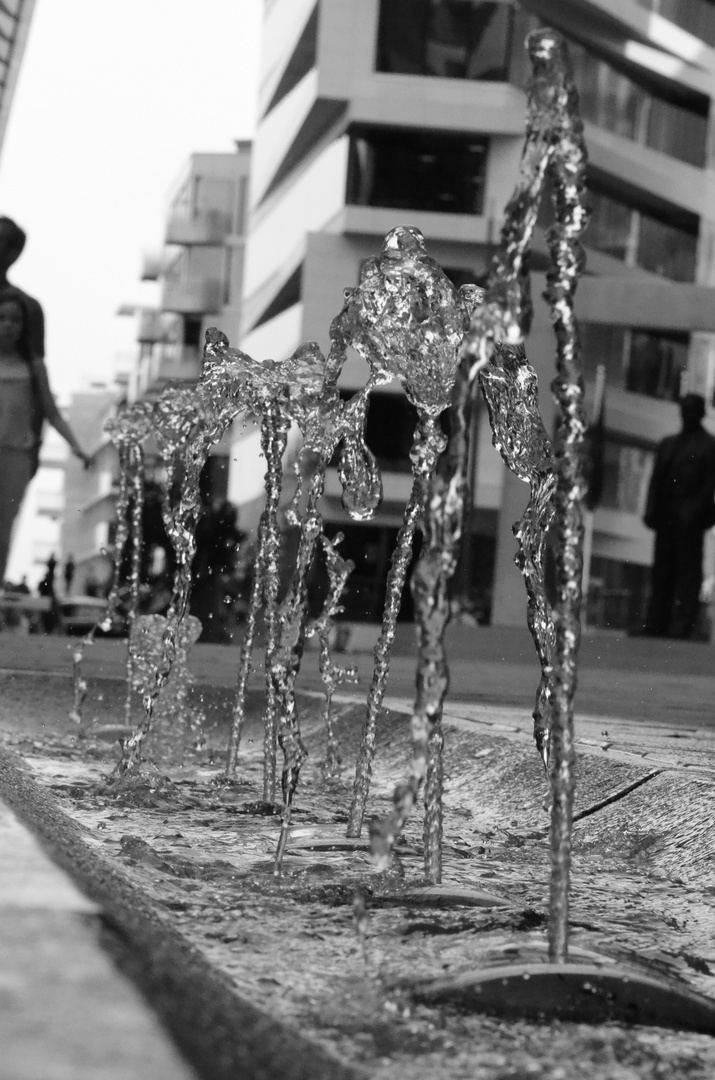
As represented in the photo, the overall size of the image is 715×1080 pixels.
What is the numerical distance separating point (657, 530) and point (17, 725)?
826cm

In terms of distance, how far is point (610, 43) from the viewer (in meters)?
32.5

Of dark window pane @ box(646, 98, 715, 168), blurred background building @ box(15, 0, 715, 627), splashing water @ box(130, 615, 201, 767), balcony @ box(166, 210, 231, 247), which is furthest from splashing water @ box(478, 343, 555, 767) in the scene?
balcony @ box(166, 210, 231, 247)

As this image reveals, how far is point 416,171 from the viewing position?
31.6m

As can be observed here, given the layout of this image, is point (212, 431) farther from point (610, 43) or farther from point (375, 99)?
point (610, 43)

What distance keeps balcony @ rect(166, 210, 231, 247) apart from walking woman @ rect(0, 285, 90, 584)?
46.3 metres

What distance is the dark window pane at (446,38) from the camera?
103ft

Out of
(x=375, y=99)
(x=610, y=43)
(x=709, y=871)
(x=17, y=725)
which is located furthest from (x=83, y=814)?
(x=610, y=43)

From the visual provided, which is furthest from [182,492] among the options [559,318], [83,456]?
[559,318]

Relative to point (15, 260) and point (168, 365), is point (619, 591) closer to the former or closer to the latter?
point (15, 260)

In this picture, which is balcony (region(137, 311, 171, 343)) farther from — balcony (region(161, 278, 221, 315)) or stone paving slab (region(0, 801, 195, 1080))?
stone paving slab (region(0, 801, 195, 1080))

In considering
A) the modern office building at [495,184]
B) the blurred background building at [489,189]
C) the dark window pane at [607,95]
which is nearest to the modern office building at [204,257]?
the blurred background building at [489,189]

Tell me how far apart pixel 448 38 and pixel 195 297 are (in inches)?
868

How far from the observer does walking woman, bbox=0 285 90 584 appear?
22.5 feet

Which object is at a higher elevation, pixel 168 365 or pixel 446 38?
pixel 446 38
